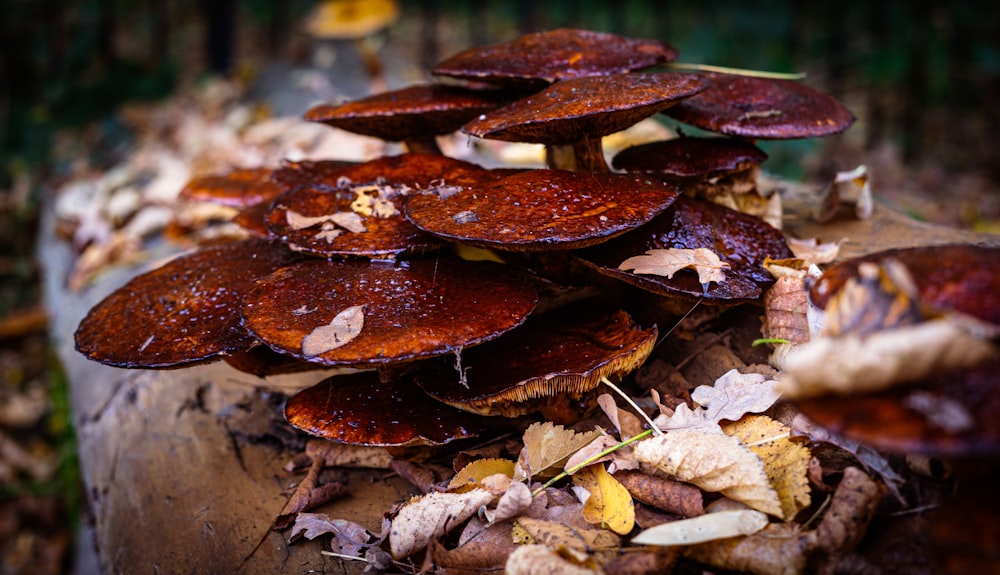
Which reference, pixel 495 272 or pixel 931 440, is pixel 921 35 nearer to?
pixel 495 272

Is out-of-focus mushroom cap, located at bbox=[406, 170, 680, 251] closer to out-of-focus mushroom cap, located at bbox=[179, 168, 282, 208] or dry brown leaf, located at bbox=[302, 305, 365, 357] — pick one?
dry brown leaf, located at bbox=[302, 305, 365, 357]

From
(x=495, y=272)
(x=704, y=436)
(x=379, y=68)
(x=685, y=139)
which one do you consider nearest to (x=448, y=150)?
(x=379, y=68)

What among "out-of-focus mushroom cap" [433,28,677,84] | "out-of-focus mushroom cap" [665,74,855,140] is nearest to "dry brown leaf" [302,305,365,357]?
"out-of-focus mushroom cap" [433,28,677,84]

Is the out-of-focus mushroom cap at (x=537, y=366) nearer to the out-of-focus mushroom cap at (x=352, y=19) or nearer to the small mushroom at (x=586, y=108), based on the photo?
the small mushroom at (x=586, y=108)

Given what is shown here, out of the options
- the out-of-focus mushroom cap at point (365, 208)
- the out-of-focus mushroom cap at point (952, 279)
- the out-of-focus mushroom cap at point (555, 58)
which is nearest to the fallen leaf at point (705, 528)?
the out-of-focus mushroom cap at point (952, 279)

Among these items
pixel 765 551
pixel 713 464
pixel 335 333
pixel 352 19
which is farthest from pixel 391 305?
pixel 352 19

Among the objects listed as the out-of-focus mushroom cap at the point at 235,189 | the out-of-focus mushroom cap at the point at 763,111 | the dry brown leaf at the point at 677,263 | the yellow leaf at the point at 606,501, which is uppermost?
the out-of-focus mushroom cap at the point at 763,111

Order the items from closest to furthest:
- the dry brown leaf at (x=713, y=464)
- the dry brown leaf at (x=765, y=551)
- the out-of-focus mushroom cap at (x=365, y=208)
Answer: the dry brown leaf at (x=765, y=551) → the dry brown leaf at (x=713, y=464) → the out-of-focus mushroom cap at (x=365, y=208)
